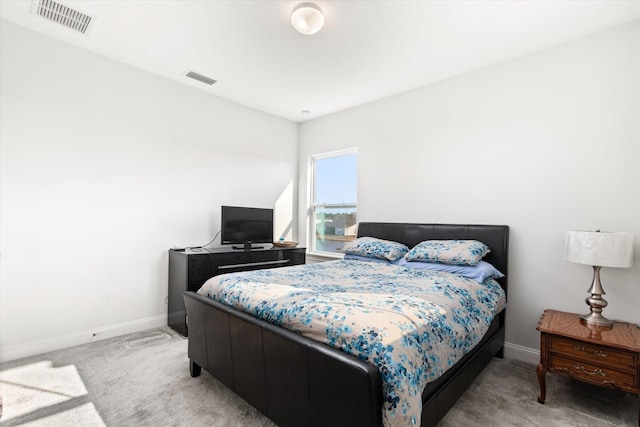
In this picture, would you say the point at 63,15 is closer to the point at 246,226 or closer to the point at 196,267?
the point at 196,267

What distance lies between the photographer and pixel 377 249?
328cm

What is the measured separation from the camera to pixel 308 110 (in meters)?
4.38

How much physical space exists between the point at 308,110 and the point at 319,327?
11.6 feet

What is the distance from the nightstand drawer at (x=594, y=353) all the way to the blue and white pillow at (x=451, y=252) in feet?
2.50

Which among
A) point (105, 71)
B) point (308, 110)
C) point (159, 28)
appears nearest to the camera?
point (159, 28)

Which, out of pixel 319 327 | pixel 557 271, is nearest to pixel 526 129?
→ pixel 557 271

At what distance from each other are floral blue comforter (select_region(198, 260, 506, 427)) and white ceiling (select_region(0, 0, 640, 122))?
198 centimetres

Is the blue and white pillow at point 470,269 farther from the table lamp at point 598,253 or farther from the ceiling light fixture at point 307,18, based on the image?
the ceiling light fixture at point 307,18

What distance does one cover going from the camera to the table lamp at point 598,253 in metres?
2.02

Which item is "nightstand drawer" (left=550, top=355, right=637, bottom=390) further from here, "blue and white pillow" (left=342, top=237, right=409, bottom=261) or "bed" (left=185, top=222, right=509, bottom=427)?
"blue and white pillow" (left=342, top=237, right=409, bottom=261)

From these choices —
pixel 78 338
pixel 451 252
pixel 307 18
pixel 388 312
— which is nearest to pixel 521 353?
pixel 451 252

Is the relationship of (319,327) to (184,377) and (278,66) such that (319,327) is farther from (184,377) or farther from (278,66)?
(278,66)

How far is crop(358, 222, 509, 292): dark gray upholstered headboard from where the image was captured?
280 centimetres

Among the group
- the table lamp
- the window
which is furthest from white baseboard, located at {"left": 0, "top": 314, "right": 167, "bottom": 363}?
the table lamp
